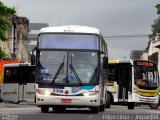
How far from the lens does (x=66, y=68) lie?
27.5 meters

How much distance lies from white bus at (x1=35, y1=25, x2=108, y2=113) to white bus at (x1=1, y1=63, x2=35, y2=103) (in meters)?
18.7

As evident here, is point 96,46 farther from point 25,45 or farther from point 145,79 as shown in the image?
point 25,45

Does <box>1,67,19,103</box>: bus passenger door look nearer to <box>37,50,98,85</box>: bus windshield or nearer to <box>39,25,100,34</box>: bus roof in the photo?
<box>39,25,100,34</box>: bus roof

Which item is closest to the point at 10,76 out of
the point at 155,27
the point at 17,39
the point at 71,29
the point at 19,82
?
the point at 19,82

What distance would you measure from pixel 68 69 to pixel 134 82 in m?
14.9

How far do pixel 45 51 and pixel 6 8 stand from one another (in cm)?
2557

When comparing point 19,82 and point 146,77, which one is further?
point 19,82

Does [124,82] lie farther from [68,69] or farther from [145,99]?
[68,69]

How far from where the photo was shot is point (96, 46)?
27.9 meters

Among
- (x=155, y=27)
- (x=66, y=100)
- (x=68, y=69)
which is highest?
(x=155, y=27)

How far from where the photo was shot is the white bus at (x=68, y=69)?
2736cm

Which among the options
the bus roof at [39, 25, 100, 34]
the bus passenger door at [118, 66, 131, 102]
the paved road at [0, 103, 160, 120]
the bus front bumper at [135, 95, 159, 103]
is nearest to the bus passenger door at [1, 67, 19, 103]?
the bus passenger door at [118, 66, 131, 102]

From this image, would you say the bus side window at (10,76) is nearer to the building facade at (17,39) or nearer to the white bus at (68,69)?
the white bus at (68,69)

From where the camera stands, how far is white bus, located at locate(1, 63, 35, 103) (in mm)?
46625
